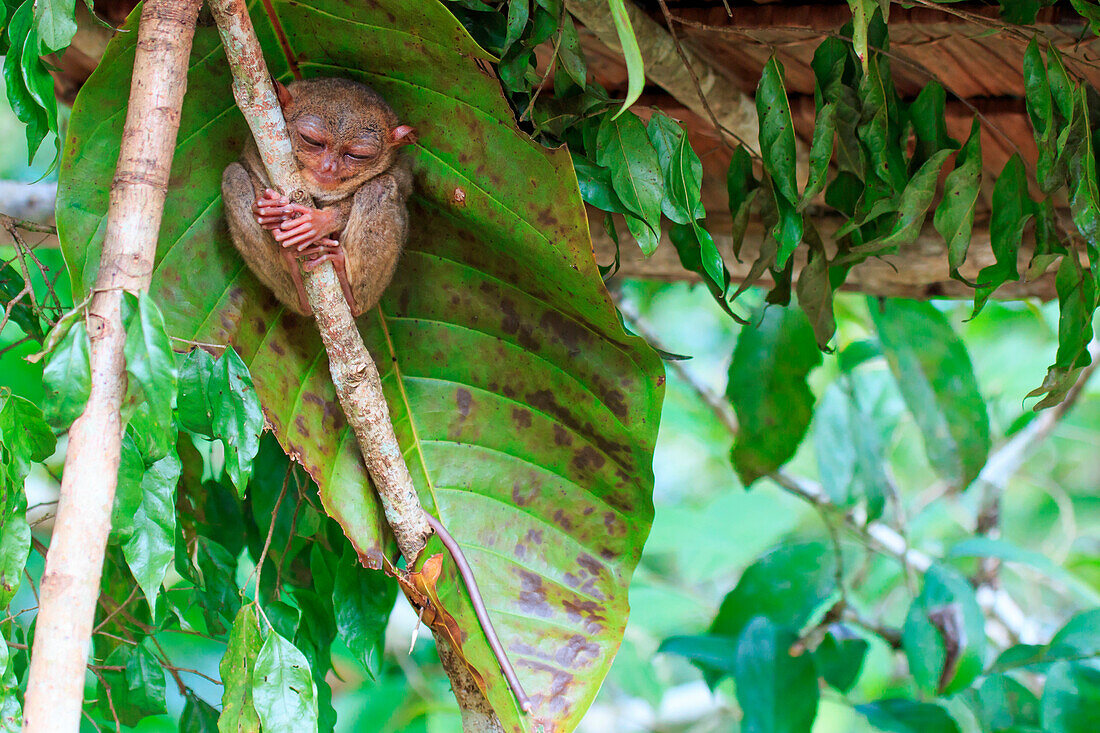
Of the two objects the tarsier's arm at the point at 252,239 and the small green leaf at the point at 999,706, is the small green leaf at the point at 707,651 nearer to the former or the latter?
the small green leaf at the point at 999,706

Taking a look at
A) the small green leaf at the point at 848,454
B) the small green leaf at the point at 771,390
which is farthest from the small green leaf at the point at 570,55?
the small green leaf at the point at 848,454

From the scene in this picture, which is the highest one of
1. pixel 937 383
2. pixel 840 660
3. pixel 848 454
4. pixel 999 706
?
pixel 937 383

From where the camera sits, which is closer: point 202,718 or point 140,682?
point 140,682

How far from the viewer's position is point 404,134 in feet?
5.23

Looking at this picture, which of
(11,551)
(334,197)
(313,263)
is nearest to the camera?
(11,551)

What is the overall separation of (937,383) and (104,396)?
8.79 feet

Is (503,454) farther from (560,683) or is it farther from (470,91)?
(470,91)

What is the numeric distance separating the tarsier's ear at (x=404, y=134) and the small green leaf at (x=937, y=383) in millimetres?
1950

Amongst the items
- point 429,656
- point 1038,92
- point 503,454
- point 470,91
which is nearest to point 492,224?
point 470,91

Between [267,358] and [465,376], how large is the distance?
13.6 inches

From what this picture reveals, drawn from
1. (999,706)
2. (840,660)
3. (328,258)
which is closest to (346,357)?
(328,258)

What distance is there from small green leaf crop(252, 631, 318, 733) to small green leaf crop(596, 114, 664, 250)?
81 centimetres

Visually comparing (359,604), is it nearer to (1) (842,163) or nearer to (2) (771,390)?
(1) (842,163)

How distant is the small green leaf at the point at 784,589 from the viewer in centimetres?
309
